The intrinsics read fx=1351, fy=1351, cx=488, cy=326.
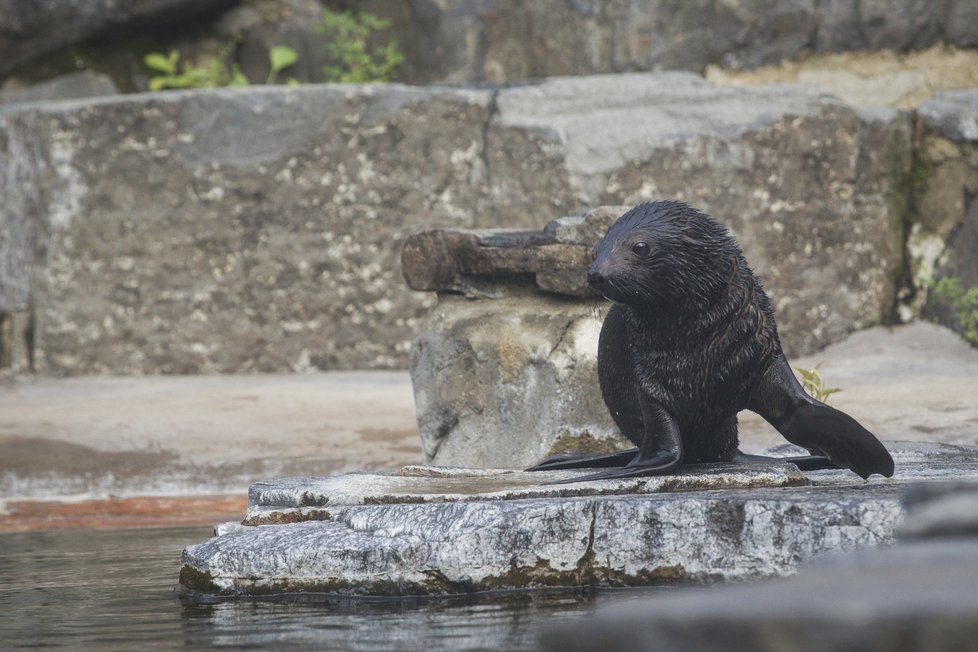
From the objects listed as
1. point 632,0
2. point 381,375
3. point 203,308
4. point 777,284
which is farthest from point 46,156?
point 777,284

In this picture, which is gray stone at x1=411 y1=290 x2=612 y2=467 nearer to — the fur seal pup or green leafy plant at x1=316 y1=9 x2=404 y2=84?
the fur seal pup

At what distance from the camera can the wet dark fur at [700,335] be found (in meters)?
4.02

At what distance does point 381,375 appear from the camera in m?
9.96

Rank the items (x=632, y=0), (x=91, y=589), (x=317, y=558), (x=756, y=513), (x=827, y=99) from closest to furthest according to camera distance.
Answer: (x=756, y=513), (x=317, y=558), (x=91, y=589), (x=827, y=99), (x=632, y=0)

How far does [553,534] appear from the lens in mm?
3627

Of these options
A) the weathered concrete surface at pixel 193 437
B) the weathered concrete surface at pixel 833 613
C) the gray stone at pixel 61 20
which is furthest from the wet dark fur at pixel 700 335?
the gray stone at pixel 61 20

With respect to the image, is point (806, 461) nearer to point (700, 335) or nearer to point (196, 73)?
point (700, 335)

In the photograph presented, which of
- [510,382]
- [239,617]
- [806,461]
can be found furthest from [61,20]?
[239,617]

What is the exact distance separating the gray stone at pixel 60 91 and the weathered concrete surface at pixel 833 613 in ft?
36.2

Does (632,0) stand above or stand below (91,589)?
above

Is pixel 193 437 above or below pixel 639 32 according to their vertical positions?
below

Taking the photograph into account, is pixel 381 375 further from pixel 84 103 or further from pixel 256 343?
pixel 84 103

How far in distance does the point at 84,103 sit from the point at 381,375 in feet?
10.1

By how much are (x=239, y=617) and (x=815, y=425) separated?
70.0 inches
